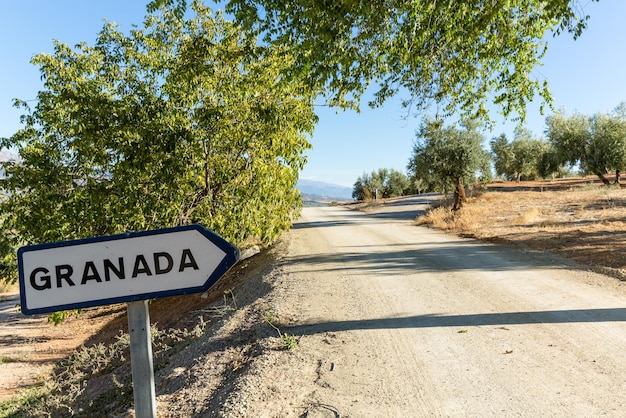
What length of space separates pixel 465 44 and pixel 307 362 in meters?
5.48

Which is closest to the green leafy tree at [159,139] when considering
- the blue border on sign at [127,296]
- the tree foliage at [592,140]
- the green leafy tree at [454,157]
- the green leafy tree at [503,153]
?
the blue border on sign at [127,296]

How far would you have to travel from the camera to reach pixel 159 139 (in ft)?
26.6

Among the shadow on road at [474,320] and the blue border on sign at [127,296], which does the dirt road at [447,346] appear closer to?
the shadow on road at [474,320]

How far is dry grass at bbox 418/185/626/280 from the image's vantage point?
962cm

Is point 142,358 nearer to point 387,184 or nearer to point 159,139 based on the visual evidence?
point 159,139

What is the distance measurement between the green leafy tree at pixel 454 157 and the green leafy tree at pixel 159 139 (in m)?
15.4

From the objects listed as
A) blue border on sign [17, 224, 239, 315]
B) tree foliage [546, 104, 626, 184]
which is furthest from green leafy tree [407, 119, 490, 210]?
blue border on sign [17, 224, 239, 315]

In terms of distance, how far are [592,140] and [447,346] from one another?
35.8m

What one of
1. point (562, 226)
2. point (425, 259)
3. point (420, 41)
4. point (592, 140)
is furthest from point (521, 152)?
point (420, 41)

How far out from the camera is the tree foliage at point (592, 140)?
102 feet

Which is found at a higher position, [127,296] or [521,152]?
[521,152]

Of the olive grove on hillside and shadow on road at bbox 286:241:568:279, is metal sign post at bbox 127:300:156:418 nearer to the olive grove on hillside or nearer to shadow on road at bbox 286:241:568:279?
shadow on road at bbox 286:241:568:279

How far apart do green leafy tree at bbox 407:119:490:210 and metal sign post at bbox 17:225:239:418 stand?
21987 millimetres

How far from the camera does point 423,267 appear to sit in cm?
917
